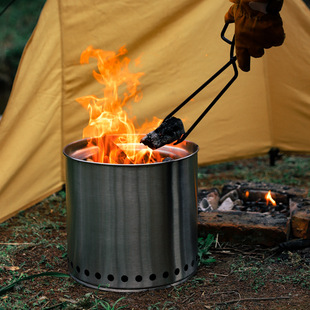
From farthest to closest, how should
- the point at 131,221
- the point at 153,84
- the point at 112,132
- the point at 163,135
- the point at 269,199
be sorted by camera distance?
the point at 153,84
the point at 269,199
the point at 112,132
the point at 163,135
the point at 131,221

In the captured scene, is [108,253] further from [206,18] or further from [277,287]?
[206,18]

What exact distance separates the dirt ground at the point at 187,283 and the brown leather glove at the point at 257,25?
1055 millimetres

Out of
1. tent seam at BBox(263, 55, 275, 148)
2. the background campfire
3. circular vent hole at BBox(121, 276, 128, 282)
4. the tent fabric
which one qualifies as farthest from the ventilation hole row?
tent seam at BBox(263, 55, 275, 148)

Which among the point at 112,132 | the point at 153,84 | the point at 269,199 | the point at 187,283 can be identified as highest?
the point at 153,84

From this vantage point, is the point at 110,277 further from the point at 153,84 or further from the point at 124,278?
the point at 153,84

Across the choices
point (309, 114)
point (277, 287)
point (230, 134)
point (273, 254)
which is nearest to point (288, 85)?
point (309, 114)

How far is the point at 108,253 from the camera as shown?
2.15m

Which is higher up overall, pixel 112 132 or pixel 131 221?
pixel 112 132

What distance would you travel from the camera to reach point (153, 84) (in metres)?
3.48

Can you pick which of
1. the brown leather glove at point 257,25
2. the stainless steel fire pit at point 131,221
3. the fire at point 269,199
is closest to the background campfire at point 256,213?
the fire at point 269,199

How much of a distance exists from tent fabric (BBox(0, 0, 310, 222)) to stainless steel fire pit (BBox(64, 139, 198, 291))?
0.95 metres

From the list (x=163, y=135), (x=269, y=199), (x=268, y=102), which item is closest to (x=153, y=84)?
(x=268, y=102)

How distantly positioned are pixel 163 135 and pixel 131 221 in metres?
0.41

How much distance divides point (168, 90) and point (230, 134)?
25.4 inches
